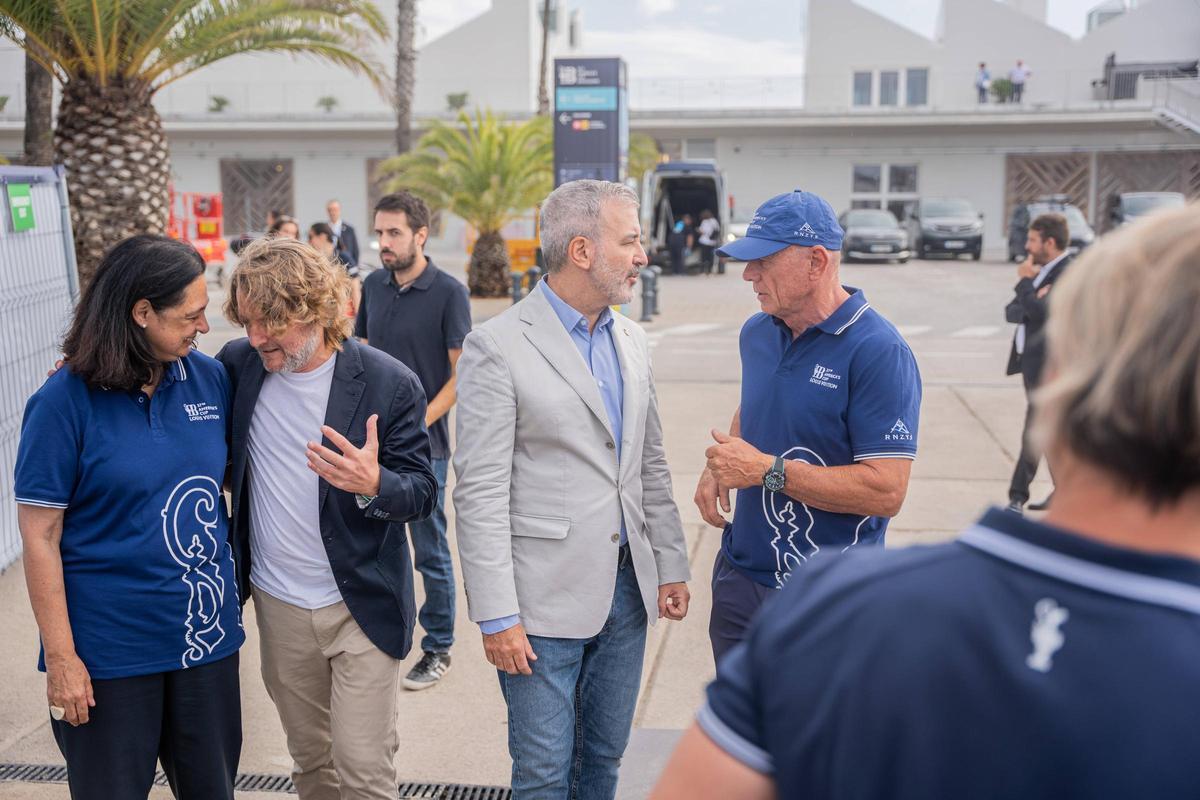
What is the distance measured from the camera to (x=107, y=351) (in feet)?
8.83

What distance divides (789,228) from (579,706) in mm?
1449

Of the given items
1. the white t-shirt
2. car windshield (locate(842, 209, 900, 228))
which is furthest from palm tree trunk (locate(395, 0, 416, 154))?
the white t-shirt

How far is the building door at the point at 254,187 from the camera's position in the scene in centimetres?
4153

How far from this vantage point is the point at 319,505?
9.83 feet

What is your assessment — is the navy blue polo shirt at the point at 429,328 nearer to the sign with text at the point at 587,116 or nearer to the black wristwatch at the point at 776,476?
the black wristwatch at the point at 776,476

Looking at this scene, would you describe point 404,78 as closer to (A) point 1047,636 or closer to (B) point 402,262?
(B) point 402,262

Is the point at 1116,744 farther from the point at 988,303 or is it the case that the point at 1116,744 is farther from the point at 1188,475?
the point at 988,303

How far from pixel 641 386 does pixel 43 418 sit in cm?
153

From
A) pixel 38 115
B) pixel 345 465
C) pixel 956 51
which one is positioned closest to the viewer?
pixel 345 465

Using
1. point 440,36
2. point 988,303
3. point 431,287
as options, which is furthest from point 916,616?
point 440,36

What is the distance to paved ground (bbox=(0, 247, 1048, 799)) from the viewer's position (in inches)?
163

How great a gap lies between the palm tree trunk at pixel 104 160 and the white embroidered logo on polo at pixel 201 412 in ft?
21.1

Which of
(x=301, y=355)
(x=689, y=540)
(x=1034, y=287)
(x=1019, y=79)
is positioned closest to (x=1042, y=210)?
(x=1019, y=79)

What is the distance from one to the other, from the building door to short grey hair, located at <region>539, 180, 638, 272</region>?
4048 centimetres
